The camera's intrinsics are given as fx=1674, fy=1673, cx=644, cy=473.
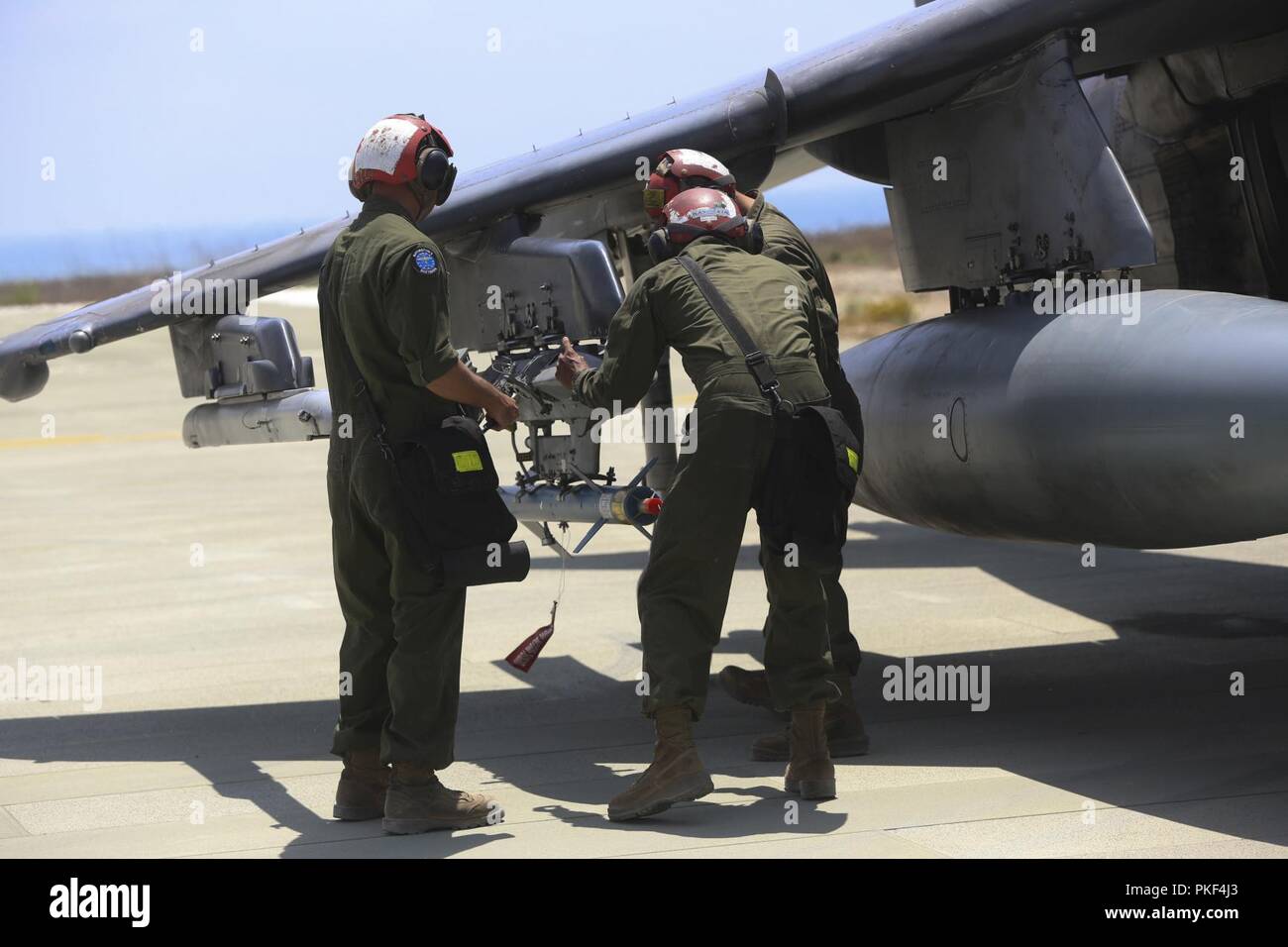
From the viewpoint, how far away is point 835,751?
6801 millimetres

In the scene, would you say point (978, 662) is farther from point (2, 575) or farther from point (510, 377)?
point (2, 575)

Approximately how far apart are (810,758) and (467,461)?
1.65 m

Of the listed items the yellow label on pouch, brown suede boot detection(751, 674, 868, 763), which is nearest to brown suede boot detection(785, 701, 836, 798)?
brown suede boot detection(751, 674, 868, 763)

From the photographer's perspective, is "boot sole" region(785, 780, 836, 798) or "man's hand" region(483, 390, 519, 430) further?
"boot sole" region(785, 780, 836, 798)

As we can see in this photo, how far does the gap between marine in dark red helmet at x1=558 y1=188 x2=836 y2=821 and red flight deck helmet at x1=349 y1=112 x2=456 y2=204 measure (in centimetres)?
84

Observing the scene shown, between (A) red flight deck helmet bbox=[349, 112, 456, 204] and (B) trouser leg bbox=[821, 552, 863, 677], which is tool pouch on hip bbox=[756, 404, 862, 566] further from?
(A) red flight deck helmet bbox=[349, 112, 456, 204]

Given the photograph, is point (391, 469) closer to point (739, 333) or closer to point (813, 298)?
point (739, 333)

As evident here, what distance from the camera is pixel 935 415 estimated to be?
23.6 ft

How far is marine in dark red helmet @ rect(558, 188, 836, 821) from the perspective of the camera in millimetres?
5820

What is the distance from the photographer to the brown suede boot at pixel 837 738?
266 inches

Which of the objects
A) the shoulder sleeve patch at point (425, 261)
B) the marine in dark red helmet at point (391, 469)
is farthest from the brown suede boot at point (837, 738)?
the shoulder sleeve patch at point (425, 261)

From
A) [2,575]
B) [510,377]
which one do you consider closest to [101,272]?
[2,575]

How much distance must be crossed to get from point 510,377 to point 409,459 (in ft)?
6.88

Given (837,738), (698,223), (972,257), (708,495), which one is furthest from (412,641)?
(972,257)
